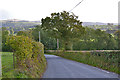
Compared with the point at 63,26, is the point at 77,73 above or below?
below

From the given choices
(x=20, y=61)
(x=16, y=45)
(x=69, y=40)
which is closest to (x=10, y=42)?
(x=16, y=45)

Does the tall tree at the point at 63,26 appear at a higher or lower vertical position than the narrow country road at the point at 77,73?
higher

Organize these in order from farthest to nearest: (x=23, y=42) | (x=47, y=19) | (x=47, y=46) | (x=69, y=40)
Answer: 1. (x=47, y=46)
2. (x=69, y=40)
3. (x=47, y=19)
4. (x=23, y=42)

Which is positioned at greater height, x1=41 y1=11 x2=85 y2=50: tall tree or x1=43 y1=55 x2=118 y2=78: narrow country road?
x1=41 y1=11 x2=85 y2=50: tall tree

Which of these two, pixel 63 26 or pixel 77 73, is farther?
pixel 63 26

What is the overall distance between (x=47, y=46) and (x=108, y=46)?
85.7ft

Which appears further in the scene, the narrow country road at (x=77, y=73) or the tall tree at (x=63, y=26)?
the tall tree at (x=63, y=26)

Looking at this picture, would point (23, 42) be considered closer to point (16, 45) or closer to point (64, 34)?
point (16, 45)

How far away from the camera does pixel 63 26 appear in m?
53.6

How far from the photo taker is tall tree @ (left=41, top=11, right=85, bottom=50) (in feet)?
172

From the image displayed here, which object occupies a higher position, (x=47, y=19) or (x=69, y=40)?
(x=47, y=19)

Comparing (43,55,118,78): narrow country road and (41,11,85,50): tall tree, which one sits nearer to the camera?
(43,55,118,78): narrow country road

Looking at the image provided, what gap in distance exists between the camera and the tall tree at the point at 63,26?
52406mm

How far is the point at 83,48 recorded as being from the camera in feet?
285
